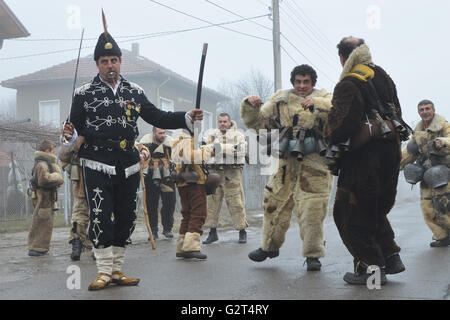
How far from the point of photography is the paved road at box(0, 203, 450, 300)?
4875mm

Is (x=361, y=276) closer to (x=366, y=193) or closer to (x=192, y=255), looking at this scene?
(x=366, y=193)

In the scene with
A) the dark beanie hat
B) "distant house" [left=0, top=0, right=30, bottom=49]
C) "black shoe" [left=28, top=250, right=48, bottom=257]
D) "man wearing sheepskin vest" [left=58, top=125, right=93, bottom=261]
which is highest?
"distant house" [left=0, top=0, right=30, bottom=49]

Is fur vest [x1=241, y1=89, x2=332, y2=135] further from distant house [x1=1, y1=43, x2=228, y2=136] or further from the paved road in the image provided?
distant house [x1=1, y1=43, x2=228, y2=136]

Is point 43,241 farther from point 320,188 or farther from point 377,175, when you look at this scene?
point 377,175

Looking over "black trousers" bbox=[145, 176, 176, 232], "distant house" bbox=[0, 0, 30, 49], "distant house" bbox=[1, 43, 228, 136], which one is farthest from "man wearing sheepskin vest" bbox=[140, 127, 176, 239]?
"distant house" bbox=[1, 43, 228, 136]

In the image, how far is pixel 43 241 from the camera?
8.45 metres

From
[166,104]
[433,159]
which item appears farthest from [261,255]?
[166,104]

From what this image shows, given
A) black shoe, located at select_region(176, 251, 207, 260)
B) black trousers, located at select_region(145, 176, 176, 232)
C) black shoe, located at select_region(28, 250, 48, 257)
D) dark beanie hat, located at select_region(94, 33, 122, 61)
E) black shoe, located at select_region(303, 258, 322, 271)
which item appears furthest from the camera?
black trousers, located at select_region(145, 176, 176, 232)

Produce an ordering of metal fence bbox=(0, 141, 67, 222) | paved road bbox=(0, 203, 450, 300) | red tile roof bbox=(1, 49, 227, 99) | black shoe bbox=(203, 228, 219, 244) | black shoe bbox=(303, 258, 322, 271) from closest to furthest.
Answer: paved road bbox=(0, 203, 450, 300), black shoe bbox=(303, 258, 322, 271), black shoe bbox=(203, 228, 219, 244), metal fence bbox=(0, 141, 67, 222), red tile roof bbox=(1, 49, 227, 99)

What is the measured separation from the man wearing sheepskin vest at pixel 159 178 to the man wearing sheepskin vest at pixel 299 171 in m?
3.90

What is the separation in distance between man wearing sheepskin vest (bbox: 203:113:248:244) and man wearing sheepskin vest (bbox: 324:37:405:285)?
4.01 meters

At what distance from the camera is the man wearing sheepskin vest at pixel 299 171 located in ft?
20.3
